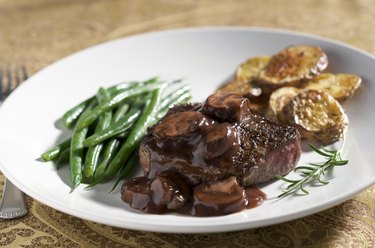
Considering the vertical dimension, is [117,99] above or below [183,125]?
below

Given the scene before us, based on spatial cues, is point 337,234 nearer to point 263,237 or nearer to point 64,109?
point 263,237

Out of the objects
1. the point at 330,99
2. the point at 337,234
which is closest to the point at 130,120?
the point at 330,99

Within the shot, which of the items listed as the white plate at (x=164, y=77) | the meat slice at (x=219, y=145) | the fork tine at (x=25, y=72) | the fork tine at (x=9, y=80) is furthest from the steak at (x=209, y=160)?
the fork tine at (x=25, y=72)

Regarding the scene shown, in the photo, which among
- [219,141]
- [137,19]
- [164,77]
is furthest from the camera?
[137,19]

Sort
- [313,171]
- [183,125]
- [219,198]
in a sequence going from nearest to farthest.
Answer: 1. [219,198]
2. [183,125]
3. [313,171]

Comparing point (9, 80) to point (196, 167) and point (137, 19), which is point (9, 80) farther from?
point (196, 167)

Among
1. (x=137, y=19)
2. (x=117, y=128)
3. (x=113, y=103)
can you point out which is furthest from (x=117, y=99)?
(x=137, y=19)
